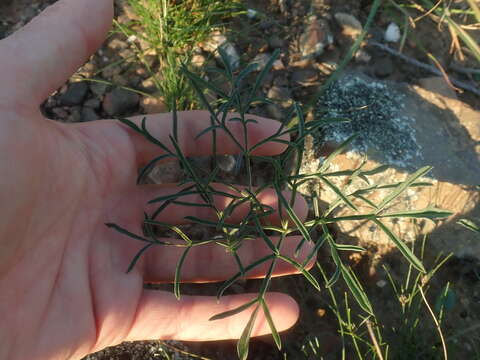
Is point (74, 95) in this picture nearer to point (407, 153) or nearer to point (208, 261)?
point (208, 261)

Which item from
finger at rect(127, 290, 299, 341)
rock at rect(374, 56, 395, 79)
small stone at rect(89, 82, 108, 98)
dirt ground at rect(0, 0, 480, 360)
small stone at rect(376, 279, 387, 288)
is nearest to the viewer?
finger at rect(127, 290, 299, 341)

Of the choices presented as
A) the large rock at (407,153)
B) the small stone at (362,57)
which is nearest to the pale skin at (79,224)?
the large rock at (407,153)

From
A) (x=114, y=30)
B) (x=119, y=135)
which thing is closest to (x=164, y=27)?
(x=114, y=30)

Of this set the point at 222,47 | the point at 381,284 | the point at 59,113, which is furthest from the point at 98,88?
the point at 381,284

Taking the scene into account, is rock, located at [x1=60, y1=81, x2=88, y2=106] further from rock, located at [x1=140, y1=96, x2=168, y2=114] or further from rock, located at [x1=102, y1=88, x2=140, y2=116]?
rock, located at [x1=140, y1=96, x2=168, y2=114]

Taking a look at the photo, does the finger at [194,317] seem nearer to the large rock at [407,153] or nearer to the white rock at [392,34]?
the large rock at [407,153]

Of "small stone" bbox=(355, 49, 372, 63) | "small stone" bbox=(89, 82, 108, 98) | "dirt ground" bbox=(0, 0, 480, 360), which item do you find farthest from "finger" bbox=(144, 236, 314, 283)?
"small stone" bbox=(355, 49, 372, 63)

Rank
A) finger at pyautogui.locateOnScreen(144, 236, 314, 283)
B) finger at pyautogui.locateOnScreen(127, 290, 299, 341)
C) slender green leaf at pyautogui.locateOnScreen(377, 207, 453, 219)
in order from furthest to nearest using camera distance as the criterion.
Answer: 1. finger at pyautogui.locateOnScreen(144, 236, 314, 283)
2. finger at pyautogui.locateOnScreen(127, 290, 299, 341)
3. slender green leaf at pyautogui.locateOnScreen(377, 207, 453, 219)
